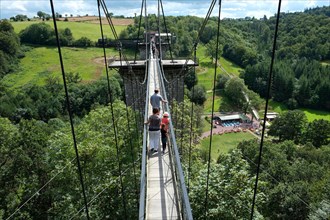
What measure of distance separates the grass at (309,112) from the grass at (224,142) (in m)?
12.7

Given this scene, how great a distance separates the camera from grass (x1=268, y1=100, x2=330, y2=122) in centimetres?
5006

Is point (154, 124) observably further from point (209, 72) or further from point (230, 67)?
point (230, 67)

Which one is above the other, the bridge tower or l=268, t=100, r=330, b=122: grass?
the bridge tower

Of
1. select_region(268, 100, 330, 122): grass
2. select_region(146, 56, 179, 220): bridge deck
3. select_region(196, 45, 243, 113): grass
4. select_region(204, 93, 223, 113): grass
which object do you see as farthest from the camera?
select_region(196, 45, 243, 113): grass

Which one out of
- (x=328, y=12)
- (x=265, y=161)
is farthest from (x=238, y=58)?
(x=328, y=12)

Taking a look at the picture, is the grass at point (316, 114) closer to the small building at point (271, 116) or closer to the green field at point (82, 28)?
the small building at point (271, 116)

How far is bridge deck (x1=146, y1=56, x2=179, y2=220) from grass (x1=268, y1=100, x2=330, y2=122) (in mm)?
48529

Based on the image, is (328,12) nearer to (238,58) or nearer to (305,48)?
(305,48)

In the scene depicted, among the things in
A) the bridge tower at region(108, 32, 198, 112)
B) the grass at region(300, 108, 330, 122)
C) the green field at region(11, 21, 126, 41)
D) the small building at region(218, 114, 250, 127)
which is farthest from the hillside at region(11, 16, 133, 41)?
the bridge tower at region(108, 32, 198, 112)

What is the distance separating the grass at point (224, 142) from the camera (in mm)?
38075

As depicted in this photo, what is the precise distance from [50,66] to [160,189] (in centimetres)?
5995

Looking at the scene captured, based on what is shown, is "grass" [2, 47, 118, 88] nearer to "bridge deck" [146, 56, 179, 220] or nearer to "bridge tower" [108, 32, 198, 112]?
"bridge tower" [108, 32, 198, 112]

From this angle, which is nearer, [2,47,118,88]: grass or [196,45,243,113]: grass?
[2,47,118,88]: grass

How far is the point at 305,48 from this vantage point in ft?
250
